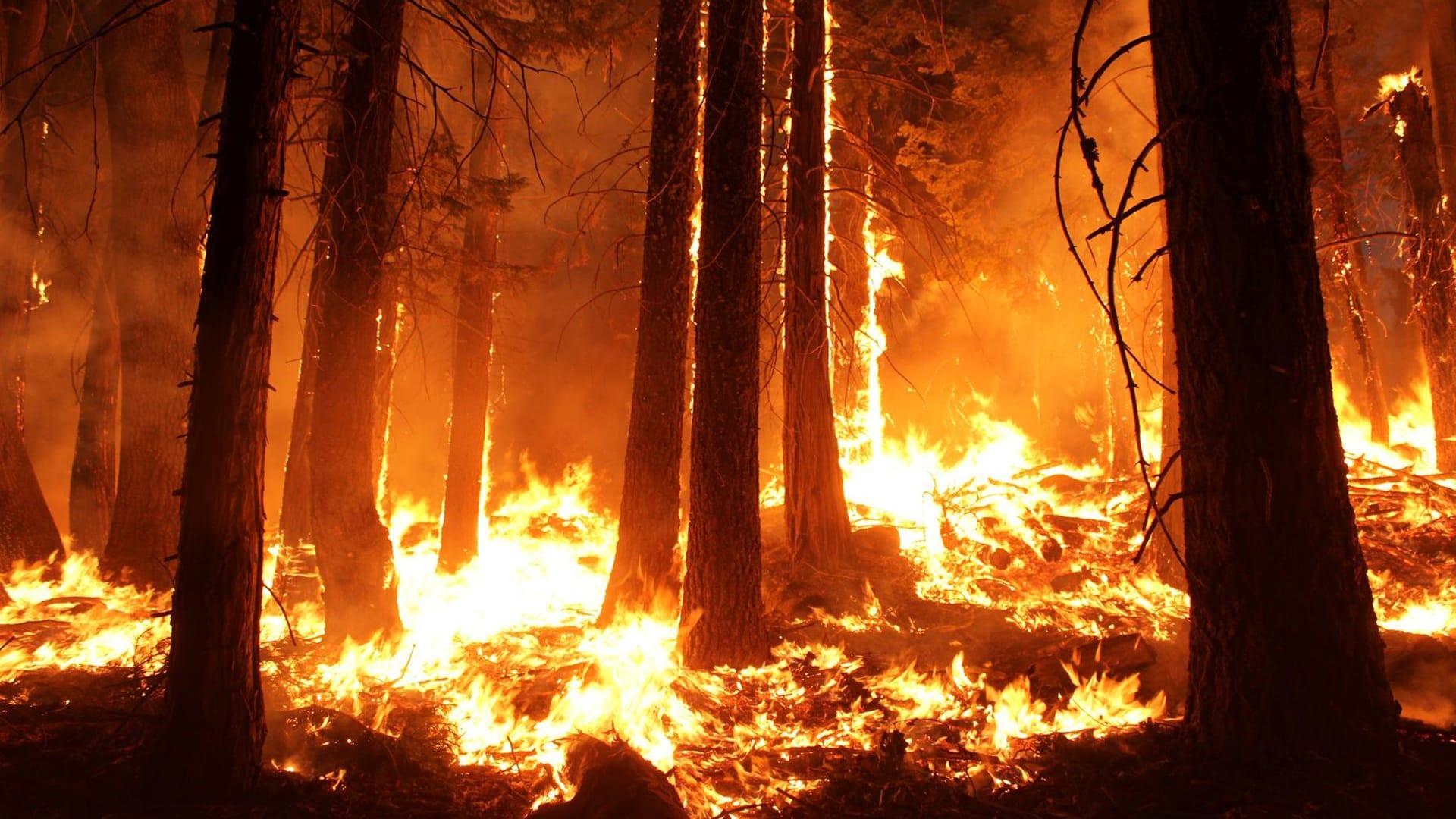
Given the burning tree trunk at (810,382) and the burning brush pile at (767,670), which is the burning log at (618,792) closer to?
the burning brush pile at (767,670)

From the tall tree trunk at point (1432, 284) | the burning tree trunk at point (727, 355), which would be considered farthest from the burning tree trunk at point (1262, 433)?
the tall tree trunk at point (1432, 284)

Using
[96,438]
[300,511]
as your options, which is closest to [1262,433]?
[300,511]

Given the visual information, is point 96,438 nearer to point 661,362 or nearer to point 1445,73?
point 661,362

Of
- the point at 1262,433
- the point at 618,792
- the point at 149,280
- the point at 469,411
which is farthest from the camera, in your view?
the point at 469,411

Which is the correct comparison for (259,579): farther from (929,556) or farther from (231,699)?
(929,556)

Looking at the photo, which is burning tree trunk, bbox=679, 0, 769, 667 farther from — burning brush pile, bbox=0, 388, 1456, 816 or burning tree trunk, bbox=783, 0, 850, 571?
burning tree trunk, bbox=783, 0, 850, 571

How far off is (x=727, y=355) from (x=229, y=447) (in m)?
3.63

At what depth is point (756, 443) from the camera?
6.74m

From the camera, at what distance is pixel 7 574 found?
9.18 metres

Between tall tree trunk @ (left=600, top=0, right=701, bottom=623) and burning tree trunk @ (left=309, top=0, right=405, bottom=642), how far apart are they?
2376 mm

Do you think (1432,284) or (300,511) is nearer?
(300,511)

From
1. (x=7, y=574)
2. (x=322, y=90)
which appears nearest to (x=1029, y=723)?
(x=322, y=90)

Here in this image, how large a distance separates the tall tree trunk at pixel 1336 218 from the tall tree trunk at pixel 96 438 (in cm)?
1645

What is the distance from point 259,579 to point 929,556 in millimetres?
8348
